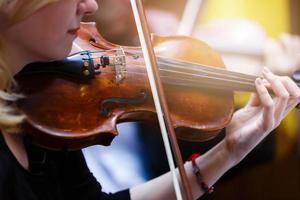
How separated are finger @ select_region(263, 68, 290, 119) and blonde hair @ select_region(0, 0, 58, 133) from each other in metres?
0.48

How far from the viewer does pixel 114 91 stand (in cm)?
97

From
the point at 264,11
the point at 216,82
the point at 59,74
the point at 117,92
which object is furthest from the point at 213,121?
the point at 264,11

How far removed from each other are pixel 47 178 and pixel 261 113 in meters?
0.46

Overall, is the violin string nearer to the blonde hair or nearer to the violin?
the violin

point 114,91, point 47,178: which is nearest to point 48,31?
point 114,91

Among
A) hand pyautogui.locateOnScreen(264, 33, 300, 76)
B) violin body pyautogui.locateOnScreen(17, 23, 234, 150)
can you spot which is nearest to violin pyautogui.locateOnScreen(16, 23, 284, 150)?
violin body pyautogui.locateOnScreen(17, 23, 234, 150)

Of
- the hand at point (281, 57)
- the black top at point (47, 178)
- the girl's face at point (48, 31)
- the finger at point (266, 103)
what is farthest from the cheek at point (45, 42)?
the hand at point (281, 57)

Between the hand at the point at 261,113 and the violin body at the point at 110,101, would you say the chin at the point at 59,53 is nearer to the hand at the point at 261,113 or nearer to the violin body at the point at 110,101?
the violin body at the point at 110,101

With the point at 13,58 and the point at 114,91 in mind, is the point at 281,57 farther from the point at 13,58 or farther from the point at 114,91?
the point at 13,58

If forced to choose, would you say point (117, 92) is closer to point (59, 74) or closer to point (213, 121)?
point (59, 74)

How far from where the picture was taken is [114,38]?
5.02 feet

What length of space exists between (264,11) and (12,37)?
140cm

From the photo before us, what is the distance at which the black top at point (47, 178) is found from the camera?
2.90ft

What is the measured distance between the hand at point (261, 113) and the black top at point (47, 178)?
265 millimetres
